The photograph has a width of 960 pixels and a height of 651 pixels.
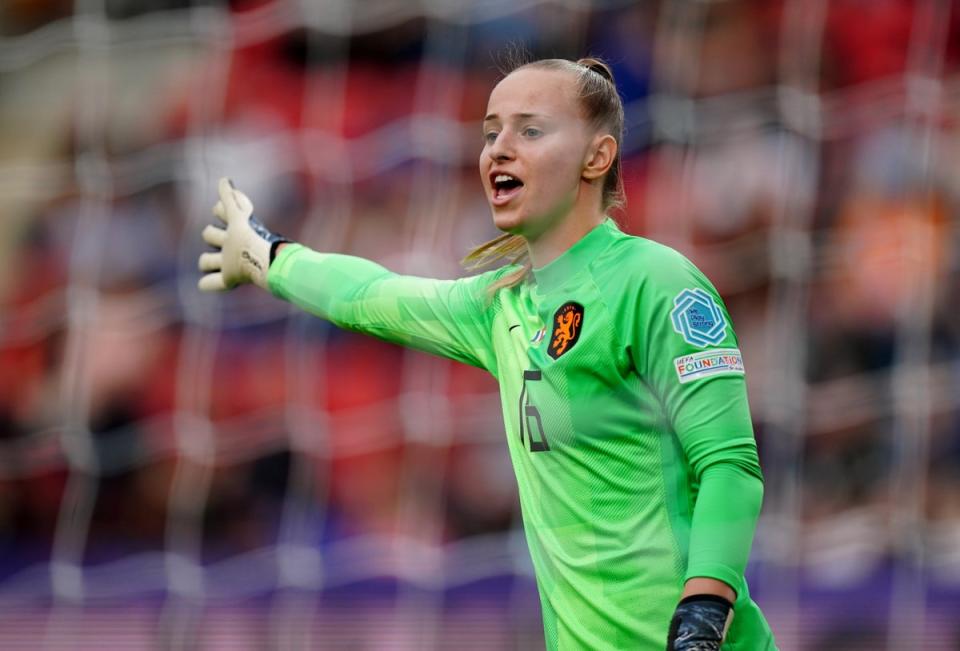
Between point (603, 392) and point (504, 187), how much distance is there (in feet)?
1.28

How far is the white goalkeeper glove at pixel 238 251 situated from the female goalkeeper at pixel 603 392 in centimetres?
39

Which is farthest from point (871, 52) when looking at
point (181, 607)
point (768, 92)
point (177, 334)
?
point (181, 607)

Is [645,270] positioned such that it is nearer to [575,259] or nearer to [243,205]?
[575,259]

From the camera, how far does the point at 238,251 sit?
2.66 metres

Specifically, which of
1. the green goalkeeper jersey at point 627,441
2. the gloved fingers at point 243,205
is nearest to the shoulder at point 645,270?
the green goalkeeper jersey at point 627,441

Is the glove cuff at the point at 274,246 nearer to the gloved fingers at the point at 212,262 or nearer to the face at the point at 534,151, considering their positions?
the gloved fingers at the point at 212,262

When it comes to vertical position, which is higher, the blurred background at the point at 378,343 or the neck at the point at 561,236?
the blurred background at the point at 378,343

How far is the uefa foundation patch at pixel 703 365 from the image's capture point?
6.65 ft

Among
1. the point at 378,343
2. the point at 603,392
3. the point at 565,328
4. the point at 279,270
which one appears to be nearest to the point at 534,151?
the point at 565,328

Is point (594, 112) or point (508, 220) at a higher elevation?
point (594, 112)

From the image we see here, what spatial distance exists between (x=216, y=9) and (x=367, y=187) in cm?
94

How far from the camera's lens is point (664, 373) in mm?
2062

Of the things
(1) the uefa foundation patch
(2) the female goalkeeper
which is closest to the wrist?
(2) the female goalkeeper

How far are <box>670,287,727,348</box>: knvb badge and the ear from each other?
34 centimetres
